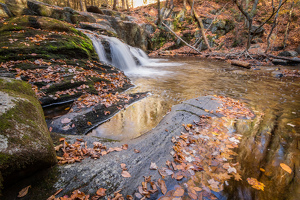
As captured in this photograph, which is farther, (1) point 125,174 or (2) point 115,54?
(2) point 115,54

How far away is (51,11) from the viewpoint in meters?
13.1

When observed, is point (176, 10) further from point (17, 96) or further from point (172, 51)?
point (17, 96)

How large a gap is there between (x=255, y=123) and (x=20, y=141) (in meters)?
4.98

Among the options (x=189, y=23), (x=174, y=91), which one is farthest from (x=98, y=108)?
(x=189, y=23)

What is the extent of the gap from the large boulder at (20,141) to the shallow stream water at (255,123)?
2.00 m

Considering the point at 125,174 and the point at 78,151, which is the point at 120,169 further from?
the point at 78,151

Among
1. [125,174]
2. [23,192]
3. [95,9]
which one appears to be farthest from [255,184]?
[95,9]

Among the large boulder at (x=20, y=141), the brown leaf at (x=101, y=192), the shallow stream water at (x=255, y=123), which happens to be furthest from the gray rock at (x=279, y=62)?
the large boulder at (x=20, y=141)

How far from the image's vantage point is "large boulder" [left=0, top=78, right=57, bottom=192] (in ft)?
4.97

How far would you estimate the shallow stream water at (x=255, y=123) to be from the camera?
2.28 m

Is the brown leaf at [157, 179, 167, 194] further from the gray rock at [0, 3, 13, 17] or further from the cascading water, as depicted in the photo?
the gray rock at [0, 3, 13, 17]

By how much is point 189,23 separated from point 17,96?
88.1 ft

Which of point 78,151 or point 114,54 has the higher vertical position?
point 114,54

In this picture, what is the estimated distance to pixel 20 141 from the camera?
1.63 metres
